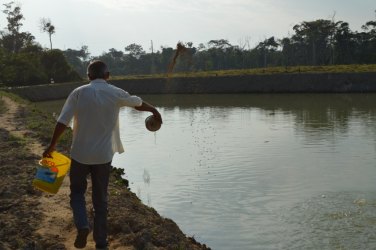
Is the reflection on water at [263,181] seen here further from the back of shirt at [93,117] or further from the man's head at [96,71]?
the man's head at [96,71]

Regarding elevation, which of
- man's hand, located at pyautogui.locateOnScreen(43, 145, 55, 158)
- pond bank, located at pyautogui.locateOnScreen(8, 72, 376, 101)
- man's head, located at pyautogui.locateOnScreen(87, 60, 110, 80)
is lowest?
pond bank, located at pyautogui.locateOnScreen(8, 72, 376, 101)

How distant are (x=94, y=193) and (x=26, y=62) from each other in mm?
43618

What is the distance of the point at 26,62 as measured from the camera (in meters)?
45.0

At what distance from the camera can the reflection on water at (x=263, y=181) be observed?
6629 millimetres

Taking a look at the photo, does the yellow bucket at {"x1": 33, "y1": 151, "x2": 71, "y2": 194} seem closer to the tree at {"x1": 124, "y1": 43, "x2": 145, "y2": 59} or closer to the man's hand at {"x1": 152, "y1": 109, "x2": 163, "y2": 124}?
the man's hand at {"x1": 152, "y1": 109, "x2": 163, "y2": 124}

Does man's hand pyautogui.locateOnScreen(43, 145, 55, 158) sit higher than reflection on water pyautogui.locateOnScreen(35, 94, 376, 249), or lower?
higher

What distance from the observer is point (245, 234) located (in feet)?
21.7

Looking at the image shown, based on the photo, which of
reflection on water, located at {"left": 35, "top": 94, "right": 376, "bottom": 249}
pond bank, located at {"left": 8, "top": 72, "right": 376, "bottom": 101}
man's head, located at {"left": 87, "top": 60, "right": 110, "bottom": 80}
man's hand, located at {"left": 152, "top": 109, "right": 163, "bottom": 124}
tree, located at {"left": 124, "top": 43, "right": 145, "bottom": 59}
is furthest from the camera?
tree, located at {"left": 124, "top": 43, "right": 145, "bottom": 59}

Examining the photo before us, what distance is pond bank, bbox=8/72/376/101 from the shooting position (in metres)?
37.4

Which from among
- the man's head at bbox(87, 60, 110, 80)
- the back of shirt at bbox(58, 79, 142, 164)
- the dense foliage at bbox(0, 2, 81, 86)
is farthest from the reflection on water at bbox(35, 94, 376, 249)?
the dense foliage at bbox(0, 2, 81, 86)

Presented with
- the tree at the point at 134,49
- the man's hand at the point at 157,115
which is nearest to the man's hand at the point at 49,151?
the man's hand at the point at 157,115

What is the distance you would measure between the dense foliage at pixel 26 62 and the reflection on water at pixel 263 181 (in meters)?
26.4

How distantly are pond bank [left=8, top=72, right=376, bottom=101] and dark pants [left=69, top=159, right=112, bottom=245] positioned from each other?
35.3m

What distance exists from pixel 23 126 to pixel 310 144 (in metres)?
8.05
